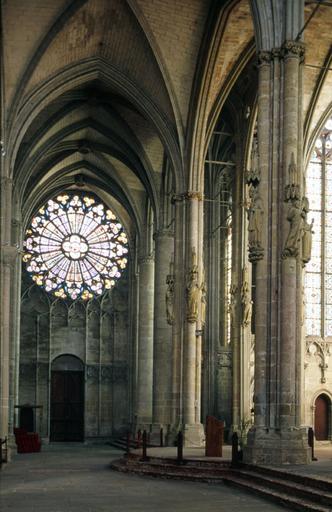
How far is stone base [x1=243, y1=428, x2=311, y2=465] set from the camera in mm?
19297

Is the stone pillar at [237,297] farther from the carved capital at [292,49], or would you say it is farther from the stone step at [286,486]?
the stone step at [286,486]

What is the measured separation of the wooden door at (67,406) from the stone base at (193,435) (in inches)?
693

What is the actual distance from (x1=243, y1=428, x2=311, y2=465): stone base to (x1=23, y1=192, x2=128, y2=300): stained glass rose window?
28721mm

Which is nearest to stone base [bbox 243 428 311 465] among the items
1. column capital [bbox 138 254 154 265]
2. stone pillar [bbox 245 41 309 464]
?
stone pillar [bbox 245 41 309 464]

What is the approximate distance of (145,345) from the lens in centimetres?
4350

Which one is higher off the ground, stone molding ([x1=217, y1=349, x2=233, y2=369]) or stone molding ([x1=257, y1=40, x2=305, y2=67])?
stone molding ([x1=257, y1=40, x2=305, y2=67])

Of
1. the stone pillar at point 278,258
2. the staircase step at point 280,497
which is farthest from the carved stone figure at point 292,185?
the staircase step at point 280,497

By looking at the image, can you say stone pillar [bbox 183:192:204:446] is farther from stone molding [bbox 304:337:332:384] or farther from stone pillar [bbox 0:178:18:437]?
stone molding [bbox 304:337:332:384]

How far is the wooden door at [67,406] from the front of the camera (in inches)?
1845

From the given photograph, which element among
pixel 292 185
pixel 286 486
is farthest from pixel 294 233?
pixel 286 486

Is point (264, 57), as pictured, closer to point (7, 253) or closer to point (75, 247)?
point (7, 253)

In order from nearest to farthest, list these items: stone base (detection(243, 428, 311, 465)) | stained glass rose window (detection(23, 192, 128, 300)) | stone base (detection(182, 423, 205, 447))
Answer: stone base (detection(243, 428, 311, 465)) < stone base (detection(182, 423, 205, 447)) < stained glass rose window (detection(23, 192, 128, 300))

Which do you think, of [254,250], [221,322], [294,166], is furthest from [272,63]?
[221,322]

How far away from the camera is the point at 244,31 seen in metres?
29.8
